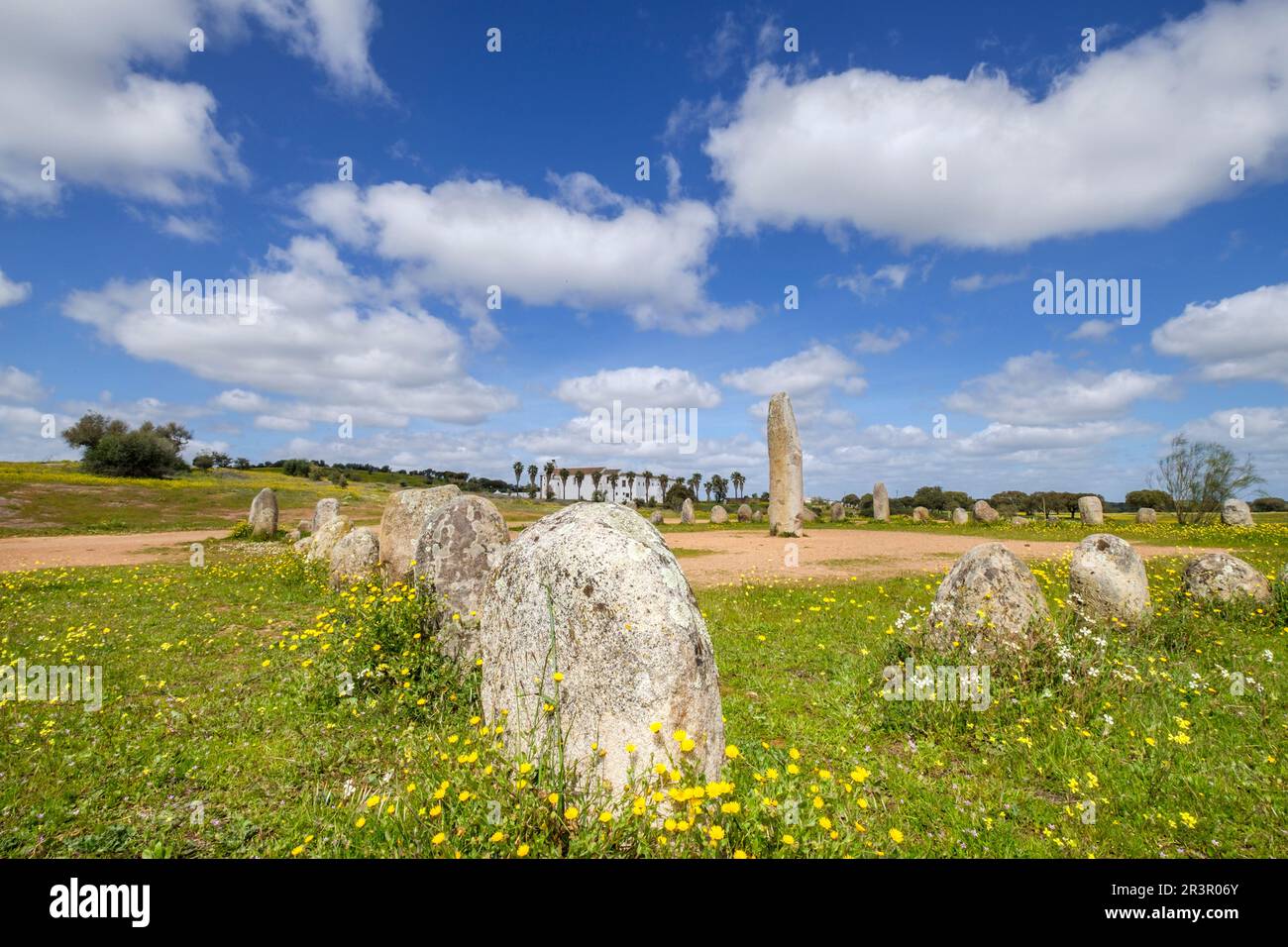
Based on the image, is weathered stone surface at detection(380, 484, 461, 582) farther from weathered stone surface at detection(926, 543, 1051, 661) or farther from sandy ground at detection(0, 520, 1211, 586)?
weathered stone surface at detection(926, 543, 1051, 661)

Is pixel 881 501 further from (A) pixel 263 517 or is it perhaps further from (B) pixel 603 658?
(B) pixel 603 658

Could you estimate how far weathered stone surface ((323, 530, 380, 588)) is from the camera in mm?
13039

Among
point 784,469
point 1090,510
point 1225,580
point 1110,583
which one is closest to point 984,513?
point 1090,510

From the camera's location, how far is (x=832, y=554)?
20078 mm

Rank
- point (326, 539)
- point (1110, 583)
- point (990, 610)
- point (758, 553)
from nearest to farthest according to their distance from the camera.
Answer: point (990, 610) → point (1110, 583) → point (326, 539) → point (758, 553)

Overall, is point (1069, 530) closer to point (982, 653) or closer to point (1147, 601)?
point (1147, 601)

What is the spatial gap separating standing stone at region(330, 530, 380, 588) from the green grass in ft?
11.1

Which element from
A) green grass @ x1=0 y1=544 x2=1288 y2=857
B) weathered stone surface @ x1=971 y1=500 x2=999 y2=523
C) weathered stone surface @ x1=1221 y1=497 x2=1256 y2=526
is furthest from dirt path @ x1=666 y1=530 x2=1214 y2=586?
weathered stone surface @ x1=1221 y1=497 x2=1256 y2=526

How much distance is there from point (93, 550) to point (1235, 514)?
52100 mm

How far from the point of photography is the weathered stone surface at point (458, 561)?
23.2 feet

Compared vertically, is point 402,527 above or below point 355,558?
above

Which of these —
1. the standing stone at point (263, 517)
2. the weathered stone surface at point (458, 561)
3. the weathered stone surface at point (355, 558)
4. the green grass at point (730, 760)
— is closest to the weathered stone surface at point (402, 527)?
the weathered stone surface at point (355, 558)

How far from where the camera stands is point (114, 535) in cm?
3127
